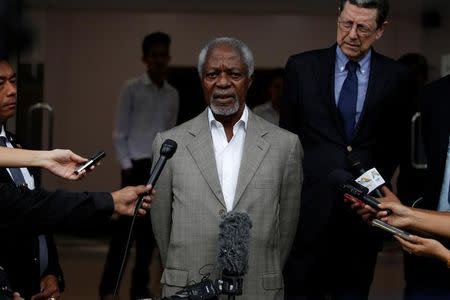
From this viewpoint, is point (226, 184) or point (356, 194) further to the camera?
point (226, 184)

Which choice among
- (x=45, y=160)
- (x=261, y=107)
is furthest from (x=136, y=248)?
(x=45, y=160)

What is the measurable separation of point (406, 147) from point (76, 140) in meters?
3.17

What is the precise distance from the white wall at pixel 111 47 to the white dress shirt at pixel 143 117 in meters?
0.23

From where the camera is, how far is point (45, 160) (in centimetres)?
416

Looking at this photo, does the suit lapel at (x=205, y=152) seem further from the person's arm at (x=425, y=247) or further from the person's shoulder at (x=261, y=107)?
the person's shoulder at (x=261, y=107)

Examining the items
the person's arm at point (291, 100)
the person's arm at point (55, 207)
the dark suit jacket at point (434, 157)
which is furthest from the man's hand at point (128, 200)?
the person's arm at point (291, 100)

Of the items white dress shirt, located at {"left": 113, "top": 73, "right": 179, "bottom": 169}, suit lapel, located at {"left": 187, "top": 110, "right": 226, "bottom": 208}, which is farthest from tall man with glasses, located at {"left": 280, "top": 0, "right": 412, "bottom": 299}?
white dress shirt, located at {"left": 113, "top": 73, "right": 179, "bottom": 169}

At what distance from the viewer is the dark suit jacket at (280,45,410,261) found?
18.0 ft

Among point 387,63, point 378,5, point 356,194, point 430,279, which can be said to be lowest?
point 430,279

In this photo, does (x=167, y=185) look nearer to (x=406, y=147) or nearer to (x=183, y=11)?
(x=406, y=147)

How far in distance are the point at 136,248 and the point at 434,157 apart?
333 cm

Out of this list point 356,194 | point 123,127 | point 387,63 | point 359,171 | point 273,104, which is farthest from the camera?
point 123,127

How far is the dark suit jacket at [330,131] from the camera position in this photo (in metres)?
5.49

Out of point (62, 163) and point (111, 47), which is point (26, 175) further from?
point (111, 47)
